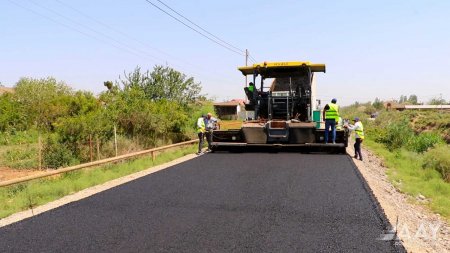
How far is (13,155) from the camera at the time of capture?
19.9m

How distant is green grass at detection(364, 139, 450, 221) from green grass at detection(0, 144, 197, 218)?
742 cm

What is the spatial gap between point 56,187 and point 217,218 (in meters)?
4.48

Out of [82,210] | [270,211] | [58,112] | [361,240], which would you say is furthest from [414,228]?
[58,112]

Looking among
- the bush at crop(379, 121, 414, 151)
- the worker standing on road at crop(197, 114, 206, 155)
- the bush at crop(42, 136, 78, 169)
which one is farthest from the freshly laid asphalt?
the bush at crop(379, 121, 414, 151)

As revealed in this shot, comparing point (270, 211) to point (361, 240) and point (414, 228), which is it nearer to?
point (361, 240)

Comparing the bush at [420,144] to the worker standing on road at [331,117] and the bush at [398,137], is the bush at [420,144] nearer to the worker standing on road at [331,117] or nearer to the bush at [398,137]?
the bush at [398,137]

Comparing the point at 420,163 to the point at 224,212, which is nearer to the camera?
the point at 224,212

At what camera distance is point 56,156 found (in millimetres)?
15609

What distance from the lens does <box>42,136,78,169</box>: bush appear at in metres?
15.5

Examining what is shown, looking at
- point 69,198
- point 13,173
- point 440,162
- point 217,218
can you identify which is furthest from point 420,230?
point 13,173

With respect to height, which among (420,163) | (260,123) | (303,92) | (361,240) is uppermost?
(303,92)

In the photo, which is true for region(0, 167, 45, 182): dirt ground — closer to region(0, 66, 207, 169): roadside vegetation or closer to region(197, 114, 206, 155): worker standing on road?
region(0, 66, 207, 169): roadside vegetation

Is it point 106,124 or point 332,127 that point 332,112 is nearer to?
point 332,127

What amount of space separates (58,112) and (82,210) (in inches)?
967
